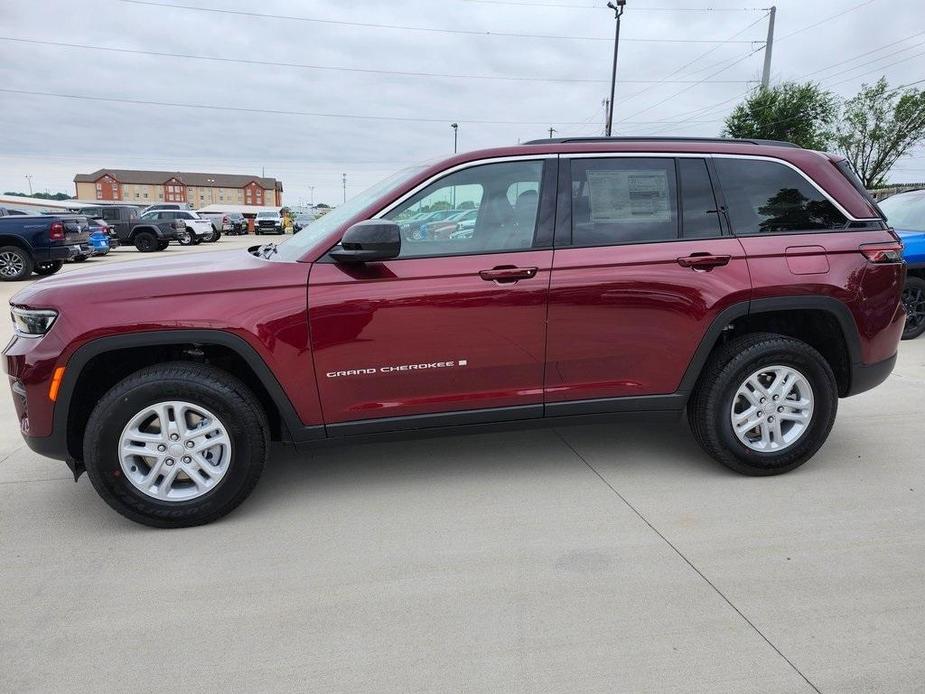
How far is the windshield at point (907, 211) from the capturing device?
25.4ft

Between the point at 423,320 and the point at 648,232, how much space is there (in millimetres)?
1289

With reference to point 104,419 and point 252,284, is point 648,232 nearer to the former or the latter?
point 252,284

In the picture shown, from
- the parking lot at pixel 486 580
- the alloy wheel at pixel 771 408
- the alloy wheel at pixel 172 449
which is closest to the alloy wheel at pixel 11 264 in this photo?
the parking lot at pixel 486 580

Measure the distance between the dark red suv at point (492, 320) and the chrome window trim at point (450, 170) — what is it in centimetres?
1

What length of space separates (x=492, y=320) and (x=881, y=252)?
87.0 inches

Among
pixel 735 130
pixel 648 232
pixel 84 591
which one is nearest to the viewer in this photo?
pixel 84 591

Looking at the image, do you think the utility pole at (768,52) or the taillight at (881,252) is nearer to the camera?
the taillight at (881,252)

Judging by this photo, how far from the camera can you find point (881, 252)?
12.2 ft

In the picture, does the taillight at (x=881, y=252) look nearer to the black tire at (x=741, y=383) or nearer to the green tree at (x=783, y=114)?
the black tire at (x=741, y=383)

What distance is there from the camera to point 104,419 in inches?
121

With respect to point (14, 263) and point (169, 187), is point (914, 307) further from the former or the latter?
point (169, 187)

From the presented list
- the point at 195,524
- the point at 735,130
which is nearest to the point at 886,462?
the point at 195,524

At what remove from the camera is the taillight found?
12.2 ft

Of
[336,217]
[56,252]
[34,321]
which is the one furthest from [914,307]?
[56,252]
